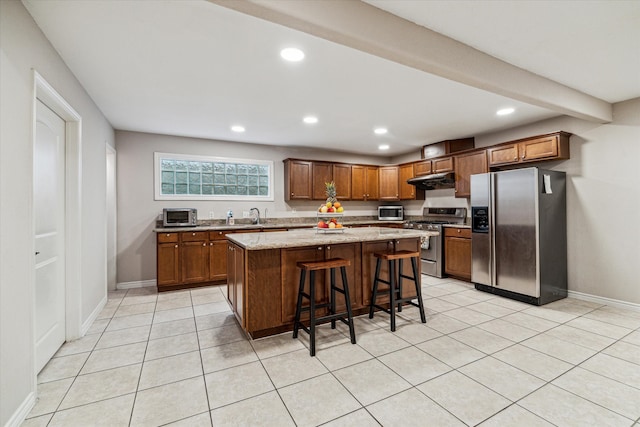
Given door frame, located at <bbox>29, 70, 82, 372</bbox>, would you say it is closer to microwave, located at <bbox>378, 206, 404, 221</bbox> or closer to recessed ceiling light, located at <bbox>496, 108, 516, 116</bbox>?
recessed ceiling light, located at <bbox>496, 108, 516, 116</bbox>

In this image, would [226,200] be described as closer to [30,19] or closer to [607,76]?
[30,19]

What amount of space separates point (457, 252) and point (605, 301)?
184 cm

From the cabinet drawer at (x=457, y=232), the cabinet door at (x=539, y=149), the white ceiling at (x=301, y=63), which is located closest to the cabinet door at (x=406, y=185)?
the cabinet drawer at (x=457, y=232)

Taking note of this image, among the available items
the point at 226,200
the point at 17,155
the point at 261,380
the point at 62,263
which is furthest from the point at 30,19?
the point at 226,200

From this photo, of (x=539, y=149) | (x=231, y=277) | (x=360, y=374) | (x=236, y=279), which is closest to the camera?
(x=360, y=374)

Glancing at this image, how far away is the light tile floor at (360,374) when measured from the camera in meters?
1.73

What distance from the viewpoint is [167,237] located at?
436 centimetres

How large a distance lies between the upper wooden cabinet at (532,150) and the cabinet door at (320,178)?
9.57 feet

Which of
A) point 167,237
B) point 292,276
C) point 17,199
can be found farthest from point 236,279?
point 167,237

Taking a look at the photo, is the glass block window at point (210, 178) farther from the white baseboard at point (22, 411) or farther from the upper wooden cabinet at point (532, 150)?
the upper wooden cabinet at point (532, 150)

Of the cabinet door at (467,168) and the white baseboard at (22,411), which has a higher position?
the cabinet door at (467,168)

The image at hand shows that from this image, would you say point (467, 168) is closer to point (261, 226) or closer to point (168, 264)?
point (261, 226)

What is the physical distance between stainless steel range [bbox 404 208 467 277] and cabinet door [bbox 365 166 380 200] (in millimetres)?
1146

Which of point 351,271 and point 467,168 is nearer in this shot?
point 351,271
